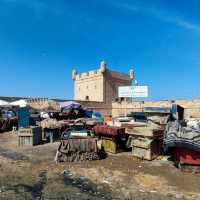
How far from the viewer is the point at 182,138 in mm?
7348

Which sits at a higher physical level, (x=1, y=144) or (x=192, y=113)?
(x=192, y=113)

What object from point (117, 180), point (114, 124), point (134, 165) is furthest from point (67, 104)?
point (117, 180)

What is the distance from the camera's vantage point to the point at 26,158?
9.40m

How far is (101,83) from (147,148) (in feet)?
91.8

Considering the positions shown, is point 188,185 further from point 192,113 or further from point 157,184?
point 192,113

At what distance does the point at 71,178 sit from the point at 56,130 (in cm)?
688

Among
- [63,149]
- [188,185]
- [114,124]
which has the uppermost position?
[114,124]

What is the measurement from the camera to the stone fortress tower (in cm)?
3659

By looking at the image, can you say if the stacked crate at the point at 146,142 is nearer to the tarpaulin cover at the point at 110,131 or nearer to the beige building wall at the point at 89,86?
the tarpaulin cover at the point at 110,131

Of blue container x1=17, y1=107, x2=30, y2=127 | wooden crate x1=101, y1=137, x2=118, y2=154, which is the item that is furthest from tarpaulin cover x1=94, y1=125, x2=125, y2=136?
blue container x1=17, y1=107, x2=30, y2=127

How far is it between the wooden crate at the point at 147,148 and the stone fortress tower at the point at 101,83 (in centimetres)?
2484

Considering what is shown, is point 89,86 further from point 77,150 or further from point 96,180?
point 96,180

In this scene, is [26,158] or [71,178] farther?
[26,158]

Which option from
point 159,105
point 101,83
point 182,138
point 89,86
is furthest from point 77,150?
point 89,86
